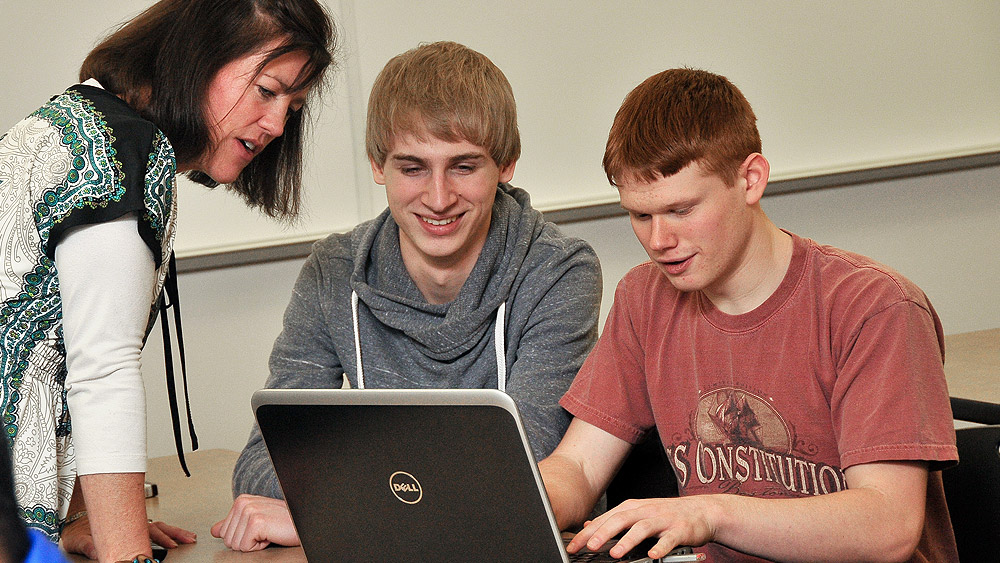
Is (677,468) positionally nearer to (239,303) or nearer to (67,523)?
(67,523)

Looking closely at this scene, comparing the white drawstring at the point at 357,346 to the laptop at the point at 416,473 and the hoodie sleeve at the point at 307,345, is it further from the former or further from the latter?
the laptop at the point at 416,473

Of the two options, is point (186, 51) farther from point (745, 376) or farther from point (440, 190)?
point (745, 376)

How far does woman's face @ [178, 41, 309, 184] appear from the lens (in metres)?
1.10

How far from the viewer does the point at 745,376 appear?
109cm

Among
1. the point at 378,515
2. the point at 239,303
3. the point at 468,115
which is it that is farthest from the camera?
the point at 239,303

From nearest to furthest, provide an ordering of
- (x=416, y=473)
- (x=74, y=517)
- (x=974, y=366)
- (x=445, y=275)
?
(x=416, y=473) → (x=74, y=517) → (x=445, y=275) → (x=974, y=366)

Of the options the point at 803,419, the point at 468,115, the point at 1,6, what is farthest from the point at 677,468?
the point at 1,6

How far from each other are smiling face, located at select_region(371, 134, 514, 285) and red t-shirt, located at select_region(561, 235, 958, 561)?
26 centimetres

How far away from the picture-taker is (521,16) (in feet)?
9.26

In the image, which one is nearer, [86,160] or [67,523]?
[86,160]

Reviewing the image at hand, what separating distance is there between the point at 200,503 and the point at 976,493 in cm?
98

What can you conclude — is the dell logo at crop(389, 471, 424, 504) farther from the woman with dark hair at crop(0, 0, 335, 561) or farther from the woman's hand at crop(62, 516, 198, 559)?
the woman's hand at crop(62, 516, 198, 559)

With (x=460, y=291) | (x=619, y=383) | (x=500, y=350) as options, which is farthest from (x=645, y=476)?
(x=460, y=291)

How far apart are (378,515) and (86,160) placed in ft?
1.48
